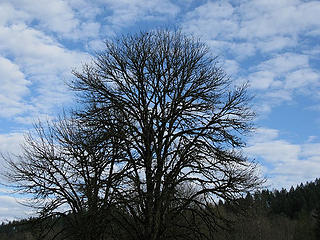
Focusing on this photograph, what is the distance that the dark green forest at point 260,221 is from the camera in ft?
42.0

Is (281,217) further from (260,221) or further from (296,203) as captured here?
(260,221)

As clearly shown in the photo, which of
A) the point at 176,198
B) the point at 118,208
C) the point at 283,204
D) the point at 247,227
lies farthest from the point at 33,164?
the point at 283,204

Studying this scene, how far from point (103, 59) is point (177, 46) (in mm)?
3017

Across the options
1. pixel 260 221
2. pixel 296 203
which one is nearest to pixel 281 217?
pixel 296 203

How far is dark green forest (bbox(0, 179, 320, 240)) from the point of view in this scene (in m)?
12.8

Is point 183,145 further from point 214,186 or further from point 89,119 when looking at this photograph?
point 89,119

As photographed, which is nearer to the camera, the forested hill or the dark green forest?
the dark green forest

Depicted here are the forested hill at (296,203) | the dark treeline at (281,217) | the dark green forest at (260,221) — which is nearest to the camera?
the dark green forest at (260,221)

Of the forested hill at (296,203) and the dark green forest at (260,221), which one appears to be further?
the forested hill at (296,203)

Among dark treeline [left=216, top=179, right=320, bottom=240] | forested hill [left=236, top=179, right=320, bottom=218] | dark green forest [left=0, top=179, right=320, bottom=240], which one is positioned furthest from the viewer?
forested hill [left=236, top=179, right=320, bottom=218]

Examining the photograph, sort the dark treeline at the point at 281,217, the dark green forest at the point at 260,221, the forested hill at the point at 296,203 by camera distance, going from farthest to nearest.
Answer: the forested hill at the point at 296,203 → the dark treeline at the point at 281,217 → the dark green forest at the point at 260,221

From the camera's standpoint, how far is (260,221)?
35.4 metres

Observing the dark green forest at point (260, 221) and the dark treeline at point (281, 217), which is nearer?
the dark green forest at point (260, 221)

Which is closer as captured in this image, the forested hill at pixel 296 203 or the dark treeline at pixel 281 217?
the dark treeline at pixel 281 217
